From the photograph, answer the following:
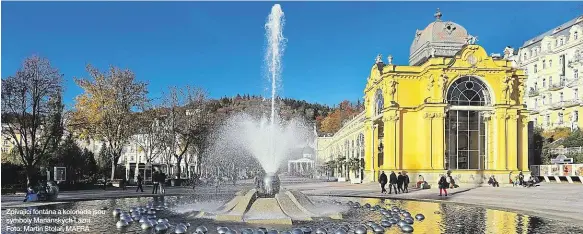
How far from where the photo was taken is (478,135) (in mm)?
52375

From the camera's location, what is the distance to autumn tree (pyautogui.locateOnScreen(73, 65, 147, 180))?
48.1 meters

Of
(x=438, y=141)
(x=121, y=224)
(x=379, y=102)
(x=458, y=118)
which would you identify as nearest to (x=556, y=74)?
(x=379, y=102)

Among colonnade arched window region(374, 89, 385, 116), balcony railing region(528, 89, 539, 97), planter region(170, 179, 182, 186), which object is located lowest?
planter region(170, 179, 182, 186)

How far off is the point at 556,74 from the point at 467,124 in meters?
43.6

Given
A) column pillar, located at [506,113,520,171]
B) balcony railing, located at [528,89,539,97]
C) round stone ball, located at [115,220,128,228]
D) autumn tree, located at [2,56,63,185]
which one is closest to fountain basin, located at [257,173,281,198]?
round stone ball, located at [115,220,128,228]

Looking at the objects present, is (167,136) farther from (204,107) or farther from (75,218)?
(75,218)

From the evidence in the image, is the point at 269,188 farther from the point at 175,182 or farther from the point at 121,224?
the point at 175,182

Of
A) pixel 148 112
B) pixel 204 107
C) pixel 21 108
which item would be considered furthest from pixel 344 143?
pixel 21 108

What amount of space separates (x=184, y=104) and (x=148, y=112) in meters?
5.85

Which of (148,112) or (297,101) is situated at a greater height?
(297,101)

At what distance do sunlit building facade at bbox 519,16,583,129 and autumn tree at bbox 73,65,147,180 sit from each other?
62221 millimetres

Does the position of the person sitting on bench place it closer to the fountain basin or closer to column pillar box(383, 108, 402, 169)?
column pillar box(383, 108, 402, 169)

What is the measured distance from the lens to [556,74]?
8694 cm

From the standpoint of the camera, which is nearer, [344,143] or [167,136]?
[167,136]
